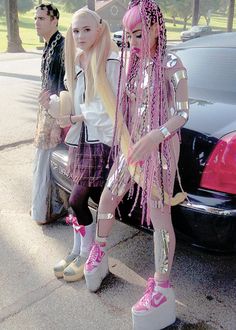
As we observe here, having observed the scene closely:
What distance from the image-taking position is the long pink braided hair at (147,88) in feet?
6.28

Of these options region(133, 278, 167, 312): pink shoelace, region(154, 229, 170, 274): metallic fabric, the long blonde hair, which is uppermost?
the long blonde hair

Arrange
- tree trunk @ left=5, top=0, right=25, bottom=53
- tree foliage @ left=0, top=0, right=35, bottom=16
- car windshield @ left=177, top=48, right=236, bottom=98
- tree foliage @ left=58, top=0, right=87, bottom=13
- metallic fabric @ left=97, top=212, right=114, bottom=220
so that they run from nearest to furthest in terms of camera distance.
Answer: metallic fabric @ left=97, top=212, right=114, bottom=220 < car windshield @ left=177, top=48, right=236, bottom=98 < tree trunk @ left=5, top=0, right=25, bottom=53 < tree foliage @ left=0, top=0, right=35, bottom=16 < tree foliage @ left=58, top=0, right=87, bottom=13


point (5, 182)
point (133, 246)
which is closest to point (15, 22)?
point (5, 182)

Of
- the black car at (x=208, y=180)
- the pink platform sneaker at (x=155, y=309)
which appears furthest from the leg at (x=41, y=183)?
the pink platform sneaker at (x=155, y=309)

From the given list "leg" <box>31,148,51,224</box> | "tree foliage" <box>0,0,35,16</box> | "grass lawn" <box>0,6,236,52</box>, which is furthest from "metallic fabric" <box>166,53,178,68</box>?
"tree foliage" <box>0,0,35,16</box>

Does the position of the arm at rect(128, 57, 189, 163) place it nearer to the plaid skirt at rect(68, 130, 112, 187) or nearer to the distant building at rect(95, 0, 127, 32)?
the plaid skirt at rect(68, 130, 112, 187)

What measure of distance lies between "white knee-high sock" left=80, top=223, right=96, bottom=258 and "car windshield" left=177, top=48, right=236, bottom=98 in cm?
125

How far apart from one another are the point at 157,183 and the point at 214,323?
849 mm

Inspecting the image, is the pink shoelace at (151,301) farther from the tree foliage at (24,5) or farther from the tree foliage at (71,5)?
the tree foliage at (71,5)

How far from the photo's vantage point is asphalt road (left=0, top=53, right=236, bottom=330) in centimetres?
234

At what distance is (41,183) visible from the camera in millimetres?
3217

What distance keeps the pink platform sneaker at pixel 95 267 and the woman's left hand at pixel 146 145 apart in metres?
0.80

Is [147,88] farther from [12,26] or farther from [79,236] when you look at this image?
[12,26]

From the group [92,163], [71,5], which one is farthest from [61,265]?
[71,5]
